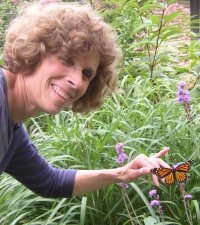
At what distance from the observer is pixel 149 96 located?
12.6 feet

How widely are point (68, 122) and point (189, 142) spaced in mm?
1054

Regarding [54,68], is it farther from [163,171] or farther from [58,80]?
[163,171]

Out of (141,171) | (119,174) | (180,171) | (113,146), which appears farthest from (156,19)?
(180,171)

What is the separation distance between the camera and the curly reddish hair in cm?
203

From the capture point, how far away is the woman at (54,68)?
6.54 feet

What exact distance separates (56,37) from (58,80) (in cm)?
19

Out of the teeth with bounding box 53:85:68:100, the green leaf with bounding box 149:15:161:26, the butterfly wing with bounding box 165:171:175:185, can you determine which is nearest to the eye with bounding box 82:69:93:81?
the teeth with bounding box 53:85:68:100

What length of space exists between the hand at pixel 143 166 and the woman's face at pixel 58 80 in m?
0.39

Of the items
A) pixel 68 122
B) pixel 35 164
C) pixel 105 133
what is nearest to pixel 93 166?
pixel 105 133

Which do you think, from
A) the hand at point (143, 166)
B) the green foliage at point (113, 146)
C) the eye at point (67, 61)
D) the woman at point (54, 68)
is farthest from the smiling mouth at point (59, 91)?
the green foliage at point (113, 146)

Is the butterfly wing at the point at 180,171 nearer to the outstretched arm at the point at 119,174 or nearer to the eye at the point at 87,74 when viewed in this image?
the outstretched arm at the point at 119,174

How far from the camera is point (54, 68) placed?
198 cm

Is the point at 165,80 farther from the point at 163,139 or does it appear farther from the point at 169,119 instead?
the point at 163,139

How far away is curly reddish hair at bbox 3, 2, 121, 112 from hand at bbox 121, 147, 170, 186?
0.42m
